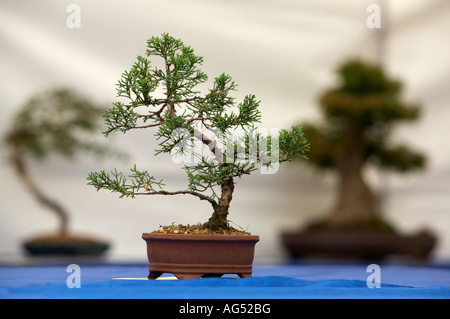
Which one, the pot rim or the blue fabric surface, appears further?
the pot rim

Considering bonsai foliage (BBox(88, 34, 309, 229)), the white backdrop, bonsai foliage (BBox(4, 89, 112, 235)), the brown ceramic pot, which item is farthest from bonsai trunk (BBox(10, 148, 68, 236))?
the brown ceramic pot

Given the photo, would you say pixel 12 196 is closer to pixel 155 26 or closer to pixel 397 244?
pixel 155 26

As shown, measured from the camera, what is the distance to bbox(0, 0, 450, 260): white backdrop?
18.6 ft

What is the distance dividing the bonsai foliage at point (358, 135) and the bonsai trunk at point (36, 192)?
2278 mm

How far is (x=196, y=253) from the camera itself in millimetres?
2199

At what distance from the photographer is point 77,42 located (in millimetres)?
5695

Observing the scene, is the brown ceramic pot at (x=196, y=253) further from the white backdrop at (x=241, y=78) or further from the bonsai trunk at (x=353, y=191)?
the white backdrop at (x=241, y=78)

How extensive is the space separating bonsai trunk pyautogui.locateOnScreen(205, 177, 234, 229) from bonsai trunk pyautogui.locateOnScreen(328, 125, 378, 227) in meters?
3.04

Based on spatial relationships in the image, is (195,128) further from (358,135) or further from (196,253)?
(358,135)

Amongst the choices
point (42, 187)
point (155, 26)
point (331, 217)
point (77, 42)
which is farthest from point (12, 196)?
point (331, 217)

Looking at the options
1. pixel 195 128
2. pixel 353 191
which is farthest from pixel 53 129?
pixel 195 128

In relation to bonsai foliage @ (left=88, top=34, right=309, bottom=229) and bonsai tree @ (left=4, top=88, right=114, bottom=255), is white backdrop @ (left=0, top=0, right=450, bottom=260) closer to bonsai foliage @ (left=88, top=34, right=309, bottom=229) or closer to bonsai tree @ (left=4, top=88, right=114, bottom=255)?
bonsai tree @ (left=4, top=88, right=114, bottom=255)

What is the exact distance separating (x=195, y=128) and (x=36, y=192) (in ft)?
11.4

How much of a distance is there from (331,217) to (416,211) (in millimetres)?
1242
